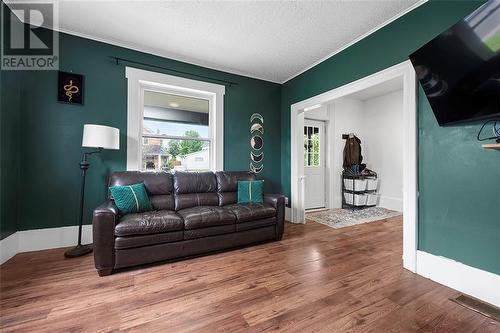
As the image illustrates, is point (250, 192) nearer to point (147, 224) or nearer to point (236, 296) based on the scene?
point (147, 224)

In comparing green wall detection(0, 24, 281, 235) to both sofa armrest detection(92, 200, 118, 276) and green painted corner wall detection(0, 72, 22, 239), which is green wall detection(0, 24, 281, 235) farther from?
sofa armrest detection(92, 200, 118, 276)

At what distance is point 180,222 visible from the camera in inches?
90.0

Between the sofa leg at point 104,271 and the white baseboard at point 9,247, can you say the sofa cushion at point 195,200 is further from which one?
the white baseboard at point 9,247

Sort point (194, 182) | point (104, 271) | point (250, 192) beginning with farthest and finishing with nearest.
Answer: point (250, 192), point (194, 182), point (104, 271)

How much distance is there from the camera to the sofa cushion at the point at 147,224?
6.66 ft

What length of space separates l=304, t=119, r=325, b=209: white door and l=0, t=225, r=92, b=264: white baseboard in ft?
13.4

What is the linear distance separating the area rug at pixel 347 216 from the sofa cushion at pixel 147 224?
8.66 feet

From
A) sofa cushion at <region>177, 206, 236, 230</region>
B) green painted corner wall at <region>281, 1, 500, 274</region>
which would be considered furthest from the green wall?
green painted corner wall at <region>281, 1, 500, 274</region>

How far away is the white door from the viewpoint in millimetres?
4773

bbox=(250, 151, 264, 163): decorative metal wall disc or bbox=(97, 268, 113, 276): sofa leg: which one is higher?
bbox=(250, 151, 264, 163): decorative metal wall disc

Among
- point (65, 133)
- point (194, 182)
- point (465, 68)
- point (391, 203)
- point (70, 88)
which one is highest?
point (70, 88)

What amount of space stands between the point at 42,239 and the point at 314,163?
189 inches

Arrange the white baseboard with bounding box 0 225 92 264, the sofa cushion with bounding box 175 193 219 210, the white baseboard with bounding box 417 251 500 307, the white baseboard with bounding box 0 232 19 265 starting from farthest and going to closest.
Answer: the sofa cushion with bounding box 175 193 219 210, the white baseboard with bounding box 0 225 92 264, the white baseboard with bounding box 0 232 19 265, the white baseboard with bounding box 417 251 500 307

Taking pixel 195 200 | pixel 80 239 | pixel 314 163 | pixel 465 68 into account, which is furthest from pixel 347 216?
pixel 80 239
